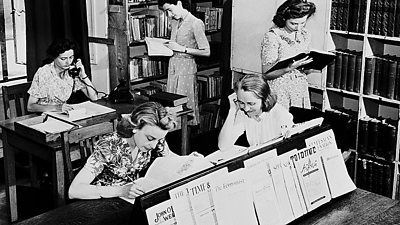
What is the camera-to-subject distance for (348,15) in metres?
4.44

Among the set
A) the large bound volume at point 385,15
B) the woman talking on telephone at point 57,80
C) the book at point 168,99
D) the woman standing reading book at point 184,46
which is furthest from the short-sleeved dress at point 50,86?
the large bound volume at point 385,15

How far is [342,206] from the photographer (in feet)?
8.56

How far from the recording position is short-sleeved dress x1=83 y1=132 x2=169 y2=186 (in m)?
2.79

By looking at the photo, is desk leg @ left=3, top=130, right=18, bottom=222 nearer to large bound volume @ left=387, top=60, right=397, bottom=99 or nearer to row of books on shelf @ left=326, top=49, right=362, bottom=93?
row of books on shelf @ left=326, top=49, right=362, bottom=93

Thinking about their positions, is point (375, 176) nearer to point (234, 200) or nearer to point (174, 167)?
point (174, 167)

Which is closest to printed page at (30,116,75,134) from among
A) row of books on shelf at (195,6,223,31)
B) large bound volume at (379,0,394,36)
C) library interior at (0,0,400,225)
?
library interior at (0,0,400,225)

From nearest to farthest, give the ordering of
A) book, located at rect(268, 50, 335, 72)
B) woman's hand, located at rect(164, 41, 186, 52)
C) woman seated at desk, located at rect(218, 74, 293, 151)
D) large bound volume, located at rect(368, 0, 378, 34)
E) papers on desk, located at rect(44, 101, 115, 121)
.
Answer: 1. woman seated at desk, located at rect(218, 74, 293, 151)
2. papers on desk, located at rect(44, 101, 115, 121)
3. book, located at rect(268, 50, 335, 72)
4. large bound volume, located at rect(368, 0, 378, 34)
5. woman's hand, located at rect(164, 41, 186, 52)

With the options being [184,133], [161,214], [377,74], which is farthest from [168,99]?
[161,214]

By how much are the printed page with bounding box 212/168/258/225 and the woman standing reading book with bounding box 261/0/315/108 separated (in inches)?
74.6

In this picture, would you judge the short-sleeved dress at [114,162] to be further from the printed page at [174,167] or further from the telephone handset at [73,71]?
the telephone handset at [73,71]

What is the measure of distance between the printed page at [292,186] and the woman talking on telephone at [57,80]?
2.08 meters

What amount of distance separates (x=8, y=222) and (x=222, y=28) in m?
2.64

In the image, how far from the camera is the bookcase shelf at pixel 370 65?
14.1 feet

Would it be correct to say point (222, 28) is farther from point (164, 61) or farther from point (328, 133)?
point (328, 133)
